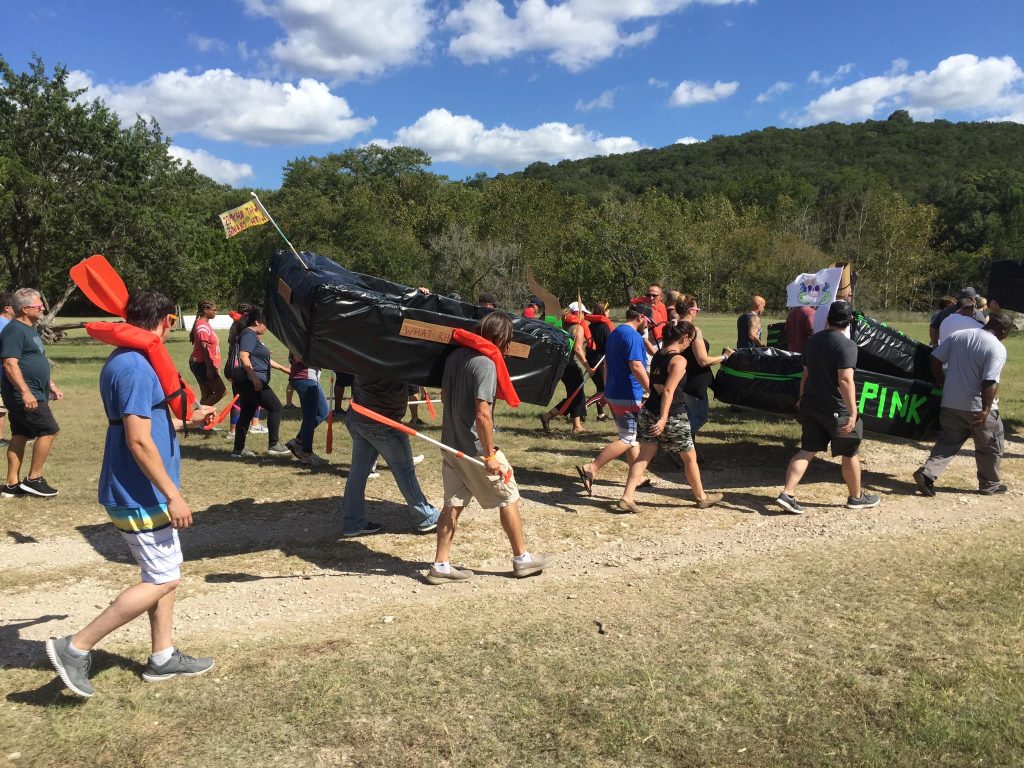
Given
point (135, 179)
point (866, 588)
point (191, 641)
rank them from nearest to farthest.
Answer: point (191, 641), point (866, 588), point (135, 179)

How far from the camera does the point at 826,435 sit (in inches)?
282

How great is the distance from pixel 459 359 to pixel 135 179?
26.3 metres

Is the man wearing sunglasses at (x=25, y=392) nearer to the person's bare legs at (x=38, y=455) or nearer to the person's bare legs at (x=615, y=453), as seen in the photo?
the person's bare legs at (x=38, y=455)

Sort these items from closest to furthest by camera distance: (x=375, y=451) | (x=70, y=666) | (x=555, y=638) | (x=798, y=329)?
(x=70, y=666), (x=555, y=638), (x=375, y=451), (x=798, y=329)

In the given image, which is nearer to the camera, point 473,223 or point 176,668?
point 176,668

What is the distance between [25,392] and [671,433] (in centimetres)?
595

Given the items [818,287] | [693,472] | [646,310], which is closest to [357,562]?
[693,472]

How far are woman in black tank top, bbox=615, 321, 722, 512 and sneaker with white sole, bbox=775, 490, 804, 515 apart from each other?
0.57 metres

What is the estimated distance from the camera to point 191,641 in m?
4.54

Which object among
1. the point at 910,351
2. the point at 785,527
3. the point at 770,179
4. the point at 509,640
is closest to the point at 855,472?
the point at 785,527

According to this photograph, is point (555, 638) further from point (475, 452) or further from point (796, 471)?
point (796, 471)

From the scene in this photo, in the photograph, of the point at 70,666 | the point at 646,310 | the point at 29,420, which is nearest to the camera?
the point at 70,666

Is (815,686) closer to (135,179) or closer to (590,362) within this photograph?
(590,362)

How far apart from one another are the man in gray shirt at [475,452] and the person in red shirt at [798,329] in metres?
6.15
